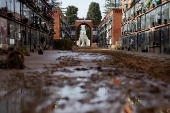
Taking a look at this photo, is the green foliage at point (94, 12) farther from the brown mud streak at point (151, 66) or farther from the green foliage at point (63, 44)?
the brown mud streak at point (151, 66)

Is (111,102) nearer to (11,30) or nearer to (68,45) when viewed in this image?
(11,30)

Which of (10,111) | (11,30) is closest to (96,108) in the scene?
(10,111)

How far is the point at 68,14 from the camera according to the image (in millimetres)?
79062

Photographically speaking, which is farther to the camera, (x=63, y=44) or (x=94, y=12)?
(x=94, y=12)

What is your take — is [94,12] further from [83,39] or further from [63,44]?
[63,44]

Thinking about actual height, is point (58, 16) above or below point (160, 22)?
above

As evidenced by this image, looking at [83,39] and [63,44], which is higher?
[83,39]

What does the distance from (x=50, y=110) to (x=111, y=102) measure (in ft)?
2.16

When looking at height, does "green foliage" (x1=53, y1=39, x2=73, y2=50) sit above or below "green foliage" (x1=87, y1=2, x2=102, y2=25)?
below

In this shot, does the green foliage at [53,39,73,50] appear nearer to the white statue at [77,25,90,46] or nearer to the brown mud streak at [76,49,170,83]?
the brown mud streak at [76,49,170,83]

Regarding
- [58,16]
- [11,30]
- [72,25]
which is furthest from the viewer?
[72,25]

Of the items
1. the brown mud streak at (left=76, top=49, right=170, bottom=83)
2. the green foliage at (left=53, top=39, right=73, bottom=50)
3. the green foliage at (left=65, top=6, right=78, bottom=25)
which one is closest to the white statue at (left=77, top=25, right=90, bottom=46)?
the green foliage at (left=65, top=6, right=78, bottom=25)

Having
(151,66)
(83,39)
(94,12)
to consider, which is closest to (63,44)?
(151,66)

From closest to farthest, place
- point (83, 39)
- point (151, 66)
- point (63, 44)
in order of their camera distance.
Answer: point (151, 66)
point (63, 44)
point (83, 39)
